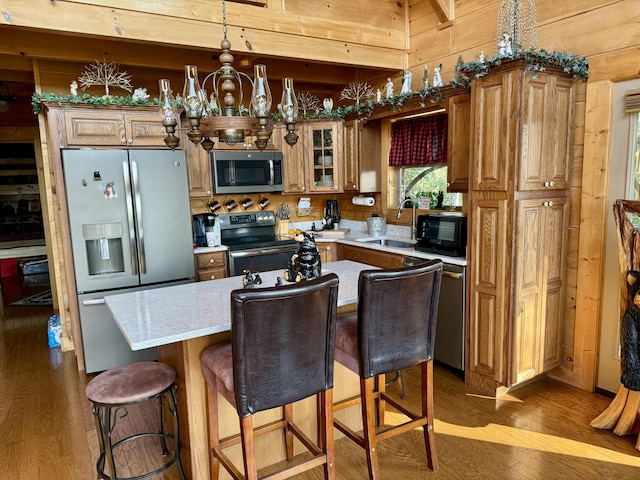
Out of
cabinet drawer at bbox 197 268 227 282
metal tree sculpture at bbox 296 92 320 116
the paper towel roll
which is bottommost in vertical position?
cabinet drawer at bbox 197 268 227 282

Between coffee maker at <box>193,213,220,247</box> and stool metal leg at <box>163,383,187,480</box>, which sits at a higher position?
coffee maker at <box>193,213,220,247</box>

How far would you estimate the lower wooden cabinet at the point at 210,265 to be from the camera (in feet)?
14.1

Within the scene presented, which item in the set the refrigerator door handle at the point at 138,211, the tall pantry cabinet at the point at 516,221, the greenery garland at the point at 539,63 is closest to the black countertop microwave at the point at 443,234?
the tall pantry cabinet at the point at 516,221

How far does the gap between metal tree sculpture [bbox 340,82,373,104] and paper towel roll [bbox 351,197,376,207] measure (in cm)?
103

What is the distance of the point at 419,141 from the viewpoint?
425cm

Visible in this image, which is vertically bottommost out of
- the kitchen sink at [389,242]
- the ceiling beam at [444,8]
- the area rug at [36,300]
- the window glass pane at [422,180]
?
the area rug at [36,300]

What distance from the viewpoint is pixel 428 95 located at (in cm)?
364

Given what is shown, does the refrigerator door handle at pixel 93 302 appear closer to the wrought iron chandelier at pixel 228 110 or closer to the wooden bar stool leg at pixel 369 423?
the wrought iron chandelier at pixel 228 110

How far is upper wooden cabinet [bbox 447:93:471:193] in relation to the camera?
3400 millimetres

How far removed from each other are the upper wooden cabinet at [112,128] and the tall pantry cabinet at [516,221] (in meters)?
2.57

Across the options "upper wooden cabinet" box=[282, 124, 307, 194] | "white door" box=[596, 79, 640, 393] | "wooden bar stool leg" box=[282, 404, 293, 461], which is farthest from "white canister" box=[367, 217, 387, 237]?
"wooden bar stool leg" box=[282, 404, 293, 461]

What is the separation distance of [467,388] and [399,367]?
1.41 meters

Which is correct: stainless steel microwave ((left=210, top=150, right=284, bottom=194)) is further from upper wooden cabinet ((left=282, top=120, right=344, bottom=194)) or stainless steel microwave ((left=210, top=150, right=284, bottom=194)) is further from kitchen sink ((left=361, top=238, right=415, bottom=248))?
kitchen sink ((left=361, top=238, right=415, bottom=248))

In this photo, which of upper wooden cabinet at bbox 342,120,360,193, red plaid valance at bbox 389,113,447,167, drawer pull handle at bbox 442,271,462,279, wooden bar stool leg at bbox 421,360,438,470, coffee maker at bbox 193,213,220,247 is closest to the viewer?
wooden bar stool leg at bbox 421,360,438,470
